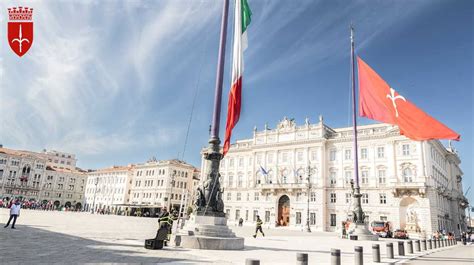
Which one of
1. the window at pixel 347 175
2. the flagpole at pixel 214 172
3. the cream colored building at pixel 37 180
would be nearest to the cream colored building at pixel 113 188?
the cream colored building at pixel 37 180

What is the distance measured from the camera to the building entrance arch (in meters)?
53.7

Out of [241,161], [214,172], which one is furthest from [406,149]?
[214,172]

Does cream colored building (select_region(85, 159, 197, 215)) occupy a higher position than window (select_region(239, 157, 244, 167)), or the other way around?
window (select_region(239, 157, 244, 167))

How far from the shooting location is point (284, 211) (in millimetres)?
54531

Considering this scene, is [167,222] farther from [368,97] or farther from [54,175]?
[54,175]

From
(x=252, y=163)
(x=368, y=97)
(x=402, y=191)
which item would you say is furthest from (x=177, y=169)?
(x=368, y=97)

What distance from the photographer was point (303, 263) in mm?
7172

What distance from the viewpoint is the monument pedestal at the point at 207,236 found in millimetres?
12305

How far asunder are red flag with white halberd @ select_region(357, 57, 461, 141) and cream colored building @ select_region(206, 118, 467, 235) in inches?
975

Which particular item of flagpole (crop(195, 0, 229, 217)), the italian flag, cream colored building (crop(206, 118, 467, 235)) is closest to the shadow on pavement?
flagpole (crop(195, 0, 229, 217))

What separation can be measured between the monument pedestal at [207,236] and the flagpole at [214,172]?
32 cm

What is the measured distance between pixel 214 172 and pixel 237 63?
497 cm

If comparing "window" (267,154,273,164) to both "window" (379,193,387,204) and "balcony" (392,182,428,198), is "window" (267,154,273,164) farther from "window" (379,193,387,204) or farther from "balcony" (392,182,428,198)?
"balcony" (392,182,428,198)

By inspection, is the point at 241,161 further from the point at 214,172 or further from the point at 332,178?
the point at 214,172
